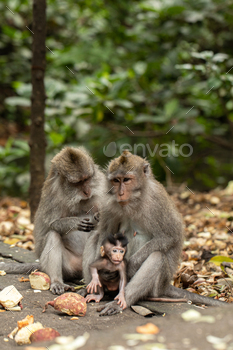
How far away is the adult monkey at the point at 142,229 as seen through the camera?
4.41 metres

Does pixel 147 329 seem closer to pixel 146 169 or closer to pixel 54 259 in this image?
pixel 146 169

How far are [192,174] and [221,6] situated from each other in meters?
4.76

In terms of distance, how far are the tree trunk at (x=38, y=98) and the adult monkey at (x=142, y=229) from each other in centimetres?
272

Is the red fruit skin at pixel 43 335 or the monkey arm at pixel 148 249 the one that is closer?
the red fruit skin at pixel 43 335

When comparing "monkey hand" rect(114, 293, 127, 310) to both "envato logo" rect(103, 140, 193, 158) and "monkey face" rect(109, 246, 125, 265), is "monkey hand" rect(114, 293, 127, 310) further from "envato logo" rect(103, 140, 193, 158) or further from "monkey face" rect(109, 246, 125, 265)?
"envato logo" rect(103, 140, 193, 158)

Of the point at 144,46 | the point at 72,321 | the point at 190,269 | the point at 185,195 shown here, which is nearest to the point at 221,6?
the point at 144,46

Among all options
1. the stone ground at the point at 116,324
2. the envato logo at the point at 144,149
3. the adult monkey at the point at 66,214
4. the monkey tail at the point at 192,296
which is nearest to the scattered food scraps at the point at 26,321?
the stone ground at the point at 116,324

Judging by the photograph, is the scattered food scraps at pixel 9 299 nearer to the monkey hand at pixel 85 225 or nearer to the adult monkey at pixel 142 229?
the adult monkey at pixel 142 229

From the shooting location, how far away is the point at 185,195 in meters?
9.90

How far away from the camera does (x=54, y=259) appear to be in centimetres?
510

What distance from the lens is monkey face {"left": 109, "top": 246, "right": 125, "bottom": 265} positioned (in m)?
4.41

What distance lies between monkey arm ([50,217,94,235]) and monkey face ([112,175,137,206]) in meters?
0.71

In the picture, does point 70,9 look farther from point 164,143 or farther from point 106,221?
point 106,221

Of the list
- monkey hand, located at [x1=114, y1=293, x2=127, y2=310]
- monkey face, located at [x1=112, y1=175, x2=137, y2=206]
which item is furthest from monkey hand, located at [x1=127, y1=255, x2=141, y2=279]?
monkey face, located at [x1=112, y1=175, x2=137, y2=206]
